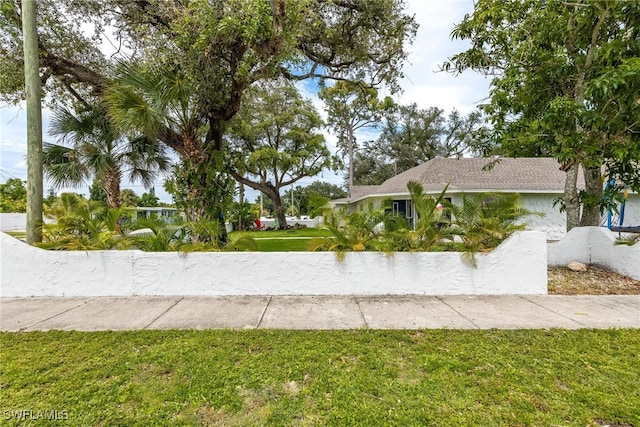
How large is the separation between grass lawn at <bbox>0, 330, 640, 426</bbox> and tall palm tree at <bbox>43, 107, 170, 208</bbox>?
6692 mm

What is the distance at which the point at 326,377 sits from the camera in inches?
113

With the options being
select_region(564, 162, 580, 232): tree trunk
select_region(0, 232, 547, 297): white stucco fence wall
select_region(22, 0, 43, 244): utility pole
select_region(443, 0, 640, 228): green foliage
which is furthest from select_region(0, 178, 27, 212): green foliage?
select_region(564, 162, 580, 232): tree trunk

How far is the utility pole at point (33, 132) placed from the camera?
19.3 feet

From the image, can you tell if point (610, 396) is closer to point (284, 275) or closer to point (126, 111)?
point (284, 275)

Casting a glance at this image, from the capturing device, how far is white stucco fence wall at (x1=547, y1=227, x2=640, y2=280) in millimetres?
6586

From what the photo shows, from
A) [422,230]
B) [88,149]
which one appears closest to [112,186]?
[88,149]

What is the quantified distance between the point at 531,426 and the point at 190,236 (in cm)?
624

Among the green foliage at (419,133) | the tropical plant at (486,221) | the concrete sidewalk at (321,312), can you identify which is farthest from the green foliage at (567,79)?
the green foliage at (419,133)

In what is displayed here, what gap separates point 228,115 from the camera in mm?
8961

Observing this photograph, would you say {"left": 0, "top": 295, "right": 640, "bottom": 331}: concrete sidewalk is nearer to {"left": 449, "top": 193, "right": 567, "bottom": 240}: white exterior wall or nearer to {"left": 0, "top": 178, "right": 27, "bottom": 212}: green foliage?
{"left": 449, "top": 193, "right": 567, "bottom": 240}: white exterior wall

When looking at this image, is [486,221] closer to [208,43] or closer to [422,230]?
[422,230]

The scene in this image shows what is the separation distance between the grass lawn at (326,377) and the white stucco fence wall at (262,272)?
5.58 ft

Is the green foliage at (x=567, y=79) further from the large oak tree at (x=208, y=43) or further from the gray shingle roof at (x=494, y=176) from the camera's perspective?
the gray shingle roof at (x=494, y=176)

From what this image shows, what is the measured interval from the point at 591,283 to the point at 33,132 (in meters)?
11.6
